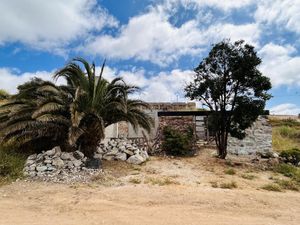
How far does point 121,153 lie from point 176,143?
336 cm

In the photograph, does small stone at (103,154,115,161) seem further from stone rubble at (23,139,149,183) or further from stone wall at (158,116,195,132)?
stone wall at (158,116,195,132)

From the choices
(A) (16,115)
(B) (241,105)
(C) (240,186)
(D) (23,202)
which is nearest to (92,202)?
(D) (23,202)

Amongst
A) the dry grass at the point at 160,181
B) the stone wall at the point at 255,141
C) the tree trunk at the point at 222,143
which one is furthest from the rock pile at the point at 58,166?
the stone wall at the point at 255,141

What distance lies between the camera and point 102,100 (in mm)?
10273

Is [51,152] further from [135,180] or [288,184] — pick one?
[288,184]

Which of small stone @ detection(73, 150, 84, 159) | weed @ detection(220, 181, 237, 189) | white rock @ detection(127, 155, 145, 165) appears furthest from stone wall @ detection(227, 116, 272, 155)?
small stone @ detection(73, 150, 84, 159)

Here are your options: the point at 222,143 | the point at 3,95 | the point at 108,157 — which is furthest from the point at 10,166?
the point at 3,95

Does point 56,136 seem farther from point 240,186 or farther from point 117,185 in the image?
point 240,186

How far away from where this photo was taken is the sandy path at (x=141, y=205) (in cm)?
526

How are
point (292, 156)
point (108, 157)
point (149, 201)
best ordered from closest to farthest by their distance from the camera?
point (149, 201) → point (108, 157) → point (292, 156)

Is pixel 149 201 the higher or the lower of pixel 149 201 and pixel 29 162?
the lower

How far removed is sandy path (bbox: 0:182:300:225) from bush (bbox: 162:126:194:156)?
612cm

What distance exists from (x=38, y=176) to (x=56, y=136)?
194cm

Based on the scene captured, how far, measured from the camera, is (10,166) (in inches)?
328
